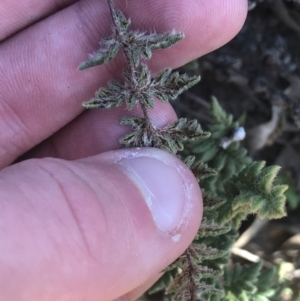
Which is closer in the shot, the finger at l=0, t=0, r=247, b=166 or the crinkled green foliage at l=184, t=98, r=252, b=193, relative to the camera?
the finger at l=0, t=0, r=247, b=166

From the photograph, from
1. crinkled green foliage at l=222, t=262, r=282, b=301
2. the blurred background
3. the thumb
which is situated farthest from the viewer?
the blurred background

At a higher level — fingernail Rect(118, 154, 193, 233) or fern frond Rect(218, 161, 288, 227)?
fingernail Rect(118, 154, 193, 233)

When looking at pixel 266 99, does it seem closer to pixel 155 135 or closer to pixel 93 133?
pixel 93 133

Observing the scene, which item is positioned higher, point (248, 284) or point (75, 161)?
point (75, 161)

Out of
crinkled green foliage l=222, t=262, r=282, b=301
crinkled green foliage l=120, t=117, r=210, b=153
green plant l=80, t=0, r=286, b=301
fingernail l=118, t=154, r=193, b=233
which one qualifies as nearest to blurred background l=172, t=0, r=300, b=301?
crinkled green foliage l=222, t=262, r=282, b=301

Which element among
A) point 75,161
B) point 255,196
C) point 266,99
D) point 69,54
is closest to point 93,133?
point 69,54

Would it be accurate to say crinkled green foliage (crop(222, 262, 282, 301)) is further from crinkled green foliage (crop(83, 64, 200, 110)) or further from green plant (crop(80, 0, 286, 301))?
crinkled green foliage (crop(83, 64, 200, 110))

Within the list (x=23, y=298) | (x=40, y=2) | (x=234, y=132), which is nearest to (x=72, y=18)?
(x=40, y=2)

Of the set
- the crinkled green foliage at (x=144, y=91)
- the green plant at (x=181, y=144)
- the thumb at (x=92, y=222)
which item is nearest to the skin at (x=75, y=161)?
the thumb at (x=92, y=222)
